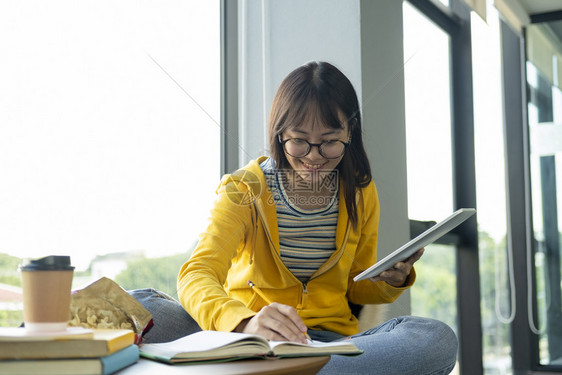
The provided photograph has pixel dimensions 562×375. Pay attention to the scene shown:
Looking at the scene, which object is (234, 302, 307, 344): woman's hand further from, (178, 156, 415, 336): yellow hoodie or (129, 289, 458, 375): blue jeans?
(178, 156, 415, 336): yellow hoodie

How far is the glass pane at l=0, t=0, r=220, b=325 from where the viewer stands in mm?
1115

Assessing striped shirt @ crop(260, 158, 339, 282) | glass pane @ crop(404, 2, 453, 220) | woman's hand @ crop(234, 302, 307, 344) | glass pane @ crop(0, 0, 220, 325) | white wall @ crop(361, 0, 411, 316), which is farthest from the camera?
glass pane @ crop(404, 2, 453, 220)

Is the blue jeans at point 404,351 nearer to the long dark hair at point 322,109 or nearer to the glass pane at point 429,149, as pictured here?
the long dark hair at point 322,109

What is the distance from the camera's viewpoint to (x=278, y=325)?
0.80 m

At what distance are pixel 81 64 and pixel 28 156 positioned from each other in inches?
8.4

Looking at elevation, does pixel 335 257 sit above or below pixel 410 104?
below

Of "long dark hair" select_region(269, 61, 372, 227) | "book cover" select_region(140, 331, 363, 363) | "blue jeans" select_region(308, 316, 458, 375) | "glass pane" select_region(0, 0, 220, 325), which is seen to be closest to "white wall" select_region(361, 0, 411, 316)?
"long dark hair" select_region(269, 61, 372, 227)

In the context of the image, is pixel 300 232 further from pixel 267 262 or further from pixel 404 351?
pixel 404 351

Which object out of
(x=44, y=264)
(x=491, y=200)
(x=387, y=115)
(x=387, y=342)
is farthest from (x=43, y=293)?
(x=491, y=200)

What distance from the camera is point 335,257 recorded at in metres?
1.22

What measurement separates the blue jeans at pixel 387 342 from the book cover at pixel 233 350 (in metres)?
0.21

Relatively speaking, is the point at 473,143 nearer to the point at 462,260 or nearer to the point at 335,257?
the point at 462,260

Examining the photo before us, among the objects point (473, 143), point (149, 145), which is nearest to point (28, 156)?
point (149, 145)

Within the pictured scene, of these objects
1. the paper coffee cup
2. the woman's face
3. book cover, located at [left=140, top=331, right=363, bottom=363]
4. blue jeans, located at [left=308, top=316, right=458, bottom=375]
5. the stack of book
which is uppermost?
the woman's face
